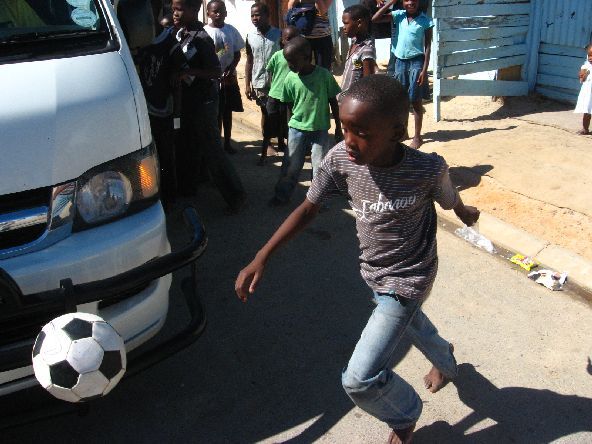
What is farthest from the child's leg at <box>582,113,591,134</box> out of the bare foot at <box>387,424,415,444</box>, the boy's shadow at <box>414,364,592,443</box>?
the bare foot at <box>387,424,415,444</box>

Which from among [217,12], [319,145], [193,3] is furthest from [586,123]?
[193,3]

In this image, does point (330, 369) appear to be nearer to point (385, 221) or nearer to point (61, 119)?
point (385, 221)

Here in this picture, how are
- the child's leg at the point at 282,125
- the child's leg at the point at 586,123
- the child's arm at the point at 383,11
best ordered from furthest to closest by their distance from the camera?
the child's arm at the point at 383,11 < the child's leg at the point at 282,125 < the child's leg at the point at 586,123

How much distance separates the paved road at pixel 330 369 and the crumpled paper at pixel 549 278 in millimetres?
61

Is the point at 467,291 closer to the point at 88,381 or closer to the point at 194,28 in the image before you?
the point at 88,381

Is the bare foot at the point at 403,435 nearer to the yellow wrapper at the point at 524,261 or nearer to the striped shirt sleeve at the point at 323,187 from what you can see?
the striped shirt sleeve at the point at 323,187

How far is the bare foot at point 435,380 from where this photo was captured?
10.4 feet

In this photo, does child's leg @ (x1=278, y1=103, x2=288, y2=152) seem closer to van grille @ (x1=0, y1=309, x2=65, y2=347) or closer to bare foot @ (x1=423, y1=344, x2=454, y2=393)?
bare foot @ (x1=423, y1=344, x2=454, y2=393)

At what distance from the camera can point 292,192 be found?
584 centimetres

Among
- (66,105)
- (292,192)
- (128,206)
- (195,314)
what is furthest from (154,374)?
(292,192)

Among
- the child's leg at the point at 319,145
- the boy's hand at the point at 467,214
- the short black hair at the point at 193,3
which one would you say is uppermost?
the short black hair at the point at 193,3

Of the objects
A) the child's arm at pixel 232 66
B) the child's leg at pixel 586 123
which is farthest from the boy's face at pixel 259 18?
the child's leg at pixel 586 123

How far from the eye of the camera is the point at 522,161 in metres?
6.14

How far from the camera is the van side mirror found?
3420mm
